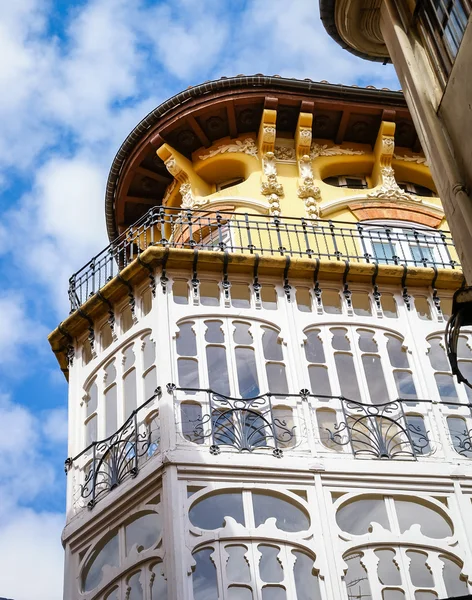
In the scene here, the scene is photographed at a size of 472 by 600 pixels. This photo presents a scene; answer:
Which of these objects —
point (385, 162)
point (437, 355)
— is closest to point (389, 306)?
point (437, 355)

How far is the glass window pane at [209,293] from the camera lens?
1573cm

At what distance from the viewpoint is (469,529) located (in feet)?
43.8

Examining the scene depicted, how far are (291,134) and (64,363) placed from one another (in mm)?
7001

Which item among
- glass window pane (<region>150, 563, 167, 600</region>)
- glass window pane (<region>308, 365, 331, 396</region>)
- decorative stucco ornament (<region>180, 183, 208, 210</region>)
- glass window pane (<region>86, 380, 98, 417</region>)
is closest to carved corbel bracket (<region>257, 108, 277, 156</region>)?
decorative stucco ornament (<region>180, 183, 208, 210</region>)

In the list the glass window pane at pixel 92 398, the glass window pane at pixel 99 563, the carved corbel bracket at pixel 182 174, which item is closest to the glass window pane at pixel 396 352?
the glass window pane at pixel 92 398

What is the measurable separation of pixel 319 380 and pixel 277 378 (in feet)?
2.05

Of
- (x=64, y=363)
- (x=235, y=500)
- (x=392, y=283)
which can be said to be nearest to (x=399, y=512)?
(x=235, y=500)

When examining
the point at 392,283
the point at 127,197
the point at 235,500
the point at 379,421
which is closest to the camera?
the point at 235,500

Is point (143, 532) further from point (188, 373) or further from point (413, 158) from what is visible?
point (413, 158)

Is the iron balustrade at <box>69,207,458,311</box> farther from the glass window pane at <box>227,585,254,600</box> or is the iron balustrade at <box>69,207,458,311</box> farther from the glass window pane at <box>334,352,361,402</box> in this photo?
the glass window pane at <box>227,585,254,600</box>

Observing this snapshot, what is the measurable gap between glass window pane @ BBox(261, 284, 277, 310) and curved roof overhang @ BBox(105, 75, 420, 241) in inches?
218

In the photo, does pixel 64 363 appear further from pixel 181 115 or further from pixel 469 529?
pixel 469 529

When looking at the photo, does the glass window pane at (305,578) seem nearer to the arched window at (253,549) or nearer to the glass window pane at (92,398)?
the arched window at (253,549)

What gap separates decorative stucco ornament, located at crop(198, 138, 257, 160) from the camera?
2055 centimetres
